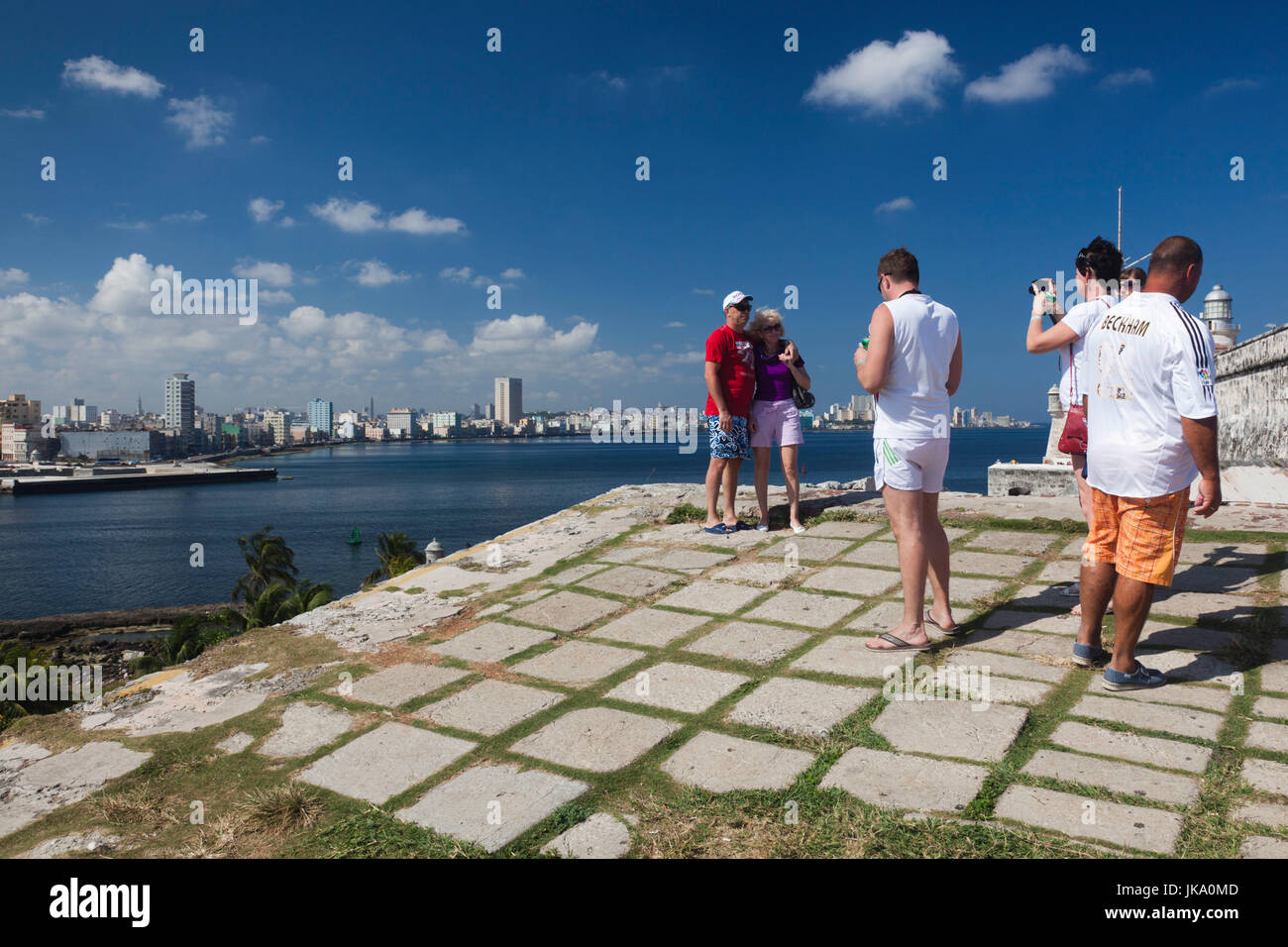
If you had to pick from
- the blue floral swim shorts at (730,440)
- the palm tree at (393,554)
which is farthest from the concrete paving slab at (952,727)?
the palm tree at (393,554)

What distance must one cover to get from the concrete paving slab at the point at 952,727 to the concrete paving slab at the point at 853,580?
4.95 feet

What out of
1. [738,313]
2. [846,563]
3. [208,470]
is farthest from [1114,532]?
[208,470]

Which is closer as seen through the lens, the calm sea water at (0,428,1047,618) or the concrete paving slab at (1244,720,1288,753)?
the concrete paving slab at (1244,720,1288,753)

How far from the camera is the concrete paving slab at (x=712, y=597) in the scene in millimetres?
4266

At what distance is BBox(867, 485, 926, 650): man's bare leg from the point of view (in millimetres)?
3426

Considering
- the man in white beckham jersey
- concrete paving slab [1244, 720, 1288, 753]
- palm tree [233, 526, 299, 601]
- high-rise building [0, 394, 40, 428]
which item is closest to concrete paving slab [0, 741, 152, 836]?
the man in white beckham jersey

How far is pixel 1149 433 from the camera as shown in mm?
2848

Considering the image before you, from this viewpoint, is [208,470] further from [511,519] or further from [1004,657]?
[1004,657]

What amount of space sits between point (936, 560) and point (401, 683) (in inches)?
106

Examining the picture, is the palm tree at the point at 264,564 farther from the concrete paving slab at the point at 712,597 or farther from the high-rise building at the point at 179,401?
the high-rise building at the point at 179,401

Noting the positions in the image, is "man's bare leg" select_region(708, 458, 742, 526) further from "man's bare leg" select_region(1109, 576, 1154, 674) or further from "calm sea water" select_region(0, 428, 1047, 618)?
"calm sea water" select_region(0, 428, 1047, 618)

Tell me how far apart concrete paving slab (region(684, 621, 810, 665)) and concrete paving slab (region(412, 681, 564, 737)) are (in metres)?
0.85
